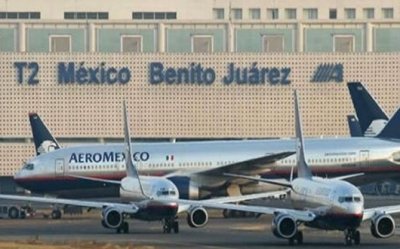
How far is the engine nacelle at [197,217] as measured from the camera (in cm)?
7862

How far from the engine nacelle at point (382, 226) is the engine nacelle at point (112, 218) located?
14204mm

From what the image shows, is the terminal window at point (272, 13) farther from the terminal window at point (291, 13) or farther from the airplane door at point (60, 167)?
the airplane door at point (60, 167)

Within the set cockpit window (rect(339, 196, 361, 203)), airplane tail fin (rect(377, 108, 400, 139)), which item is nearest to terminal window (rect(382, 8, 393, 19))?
airplane tail fin (rect(377, 108, 400, 139))

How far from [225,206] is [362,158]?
1144 inches

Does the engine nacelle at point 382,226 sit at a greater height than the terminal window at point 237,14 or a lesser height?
lesser

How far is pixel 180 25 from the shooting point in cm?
14725

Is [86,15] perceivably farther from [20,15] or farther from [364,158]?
[364,158]

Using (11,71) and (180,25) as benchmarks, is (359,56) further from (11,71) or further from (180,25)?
(11,71)

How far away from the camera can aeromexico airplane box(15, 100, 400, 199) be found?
10138 cm

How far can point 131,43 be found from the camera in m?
146

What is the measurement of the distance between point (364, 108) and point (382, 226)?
149 feet

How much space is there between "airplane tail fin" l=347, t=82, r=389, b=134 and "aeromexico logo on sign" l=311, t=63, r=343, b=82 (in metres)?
27.1

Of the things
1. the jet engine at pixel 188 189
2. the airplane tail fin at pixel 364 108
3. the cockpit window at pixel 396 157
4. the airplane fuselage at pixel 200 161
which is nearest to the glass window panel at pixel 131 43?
the airplane tail fin at pixel 364 108

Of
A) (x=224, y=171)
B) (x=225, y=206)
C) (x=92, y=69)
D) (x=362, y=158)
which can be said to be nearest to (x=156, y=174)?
(x=224, y=171)
